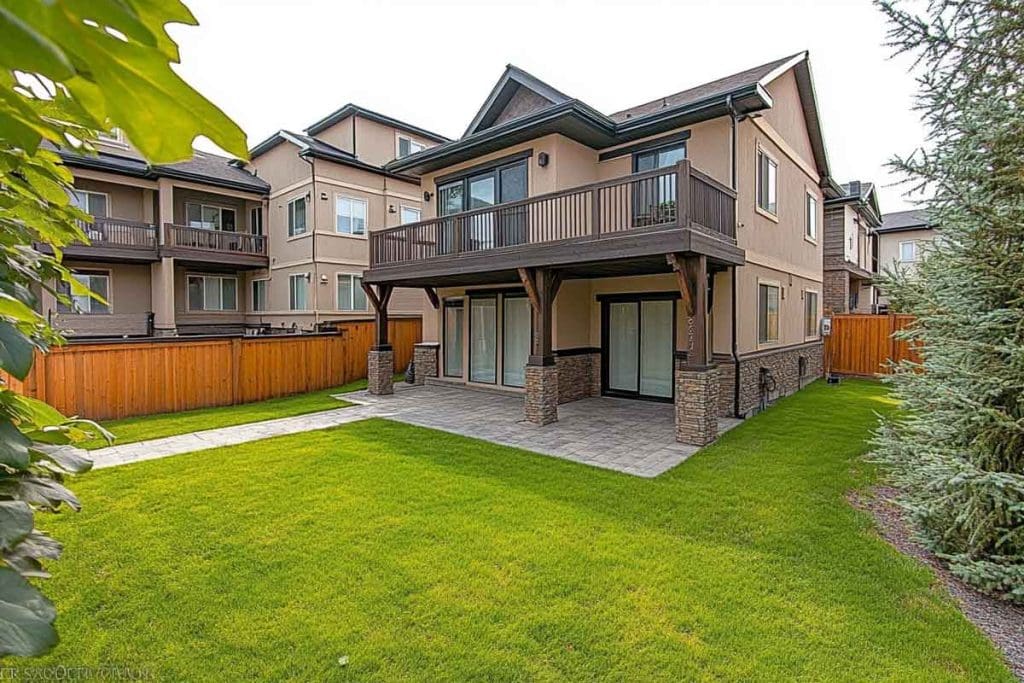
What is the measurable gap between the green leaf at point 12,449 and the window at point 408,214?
21.1 meters

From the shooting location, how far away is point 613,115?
1392cm

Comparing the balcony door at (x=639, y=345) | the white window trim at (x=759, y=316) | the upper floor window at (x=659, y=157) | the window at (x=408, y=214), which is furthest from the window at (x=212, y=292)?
the white window trim at (x=759, y=316)

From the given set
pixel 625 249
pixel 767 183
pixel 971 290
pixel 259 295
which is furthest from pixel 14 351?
pixel 259 295

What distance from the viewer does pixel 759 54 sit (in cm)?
1328

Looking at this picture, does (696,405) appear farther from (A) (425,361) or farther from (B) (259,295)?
(B) (259,295)

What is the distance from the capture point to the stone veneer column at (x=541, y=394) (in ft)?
33.1

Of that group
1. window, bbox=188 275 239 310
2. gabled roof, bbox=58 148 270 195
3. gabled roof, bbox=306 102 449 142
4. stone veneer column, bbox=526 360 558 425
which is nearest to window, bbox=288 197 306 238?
gabled roof, bbox=58 148 270 195

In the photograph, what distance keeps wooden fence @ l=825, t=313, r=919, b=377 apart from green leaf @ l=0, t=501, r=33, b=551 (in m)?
18.8

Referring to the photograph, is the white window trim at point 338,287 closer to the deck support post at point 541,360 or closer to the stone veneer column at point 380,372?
the stone veneer column at point 380,372

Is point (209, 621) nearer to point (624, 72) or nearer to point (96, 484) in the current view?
point (96, 484)

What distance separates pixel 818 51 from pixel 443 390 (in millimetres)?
12633

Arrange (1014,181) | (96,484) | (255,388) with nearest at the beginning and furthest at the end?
(1014,181), (96,484), (255,388)

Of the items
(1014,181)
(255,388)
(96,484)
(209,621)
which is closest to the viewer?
(209,621)

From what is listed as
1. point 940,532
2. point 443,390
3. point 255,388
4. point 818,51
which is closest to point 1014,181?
point 940,532
